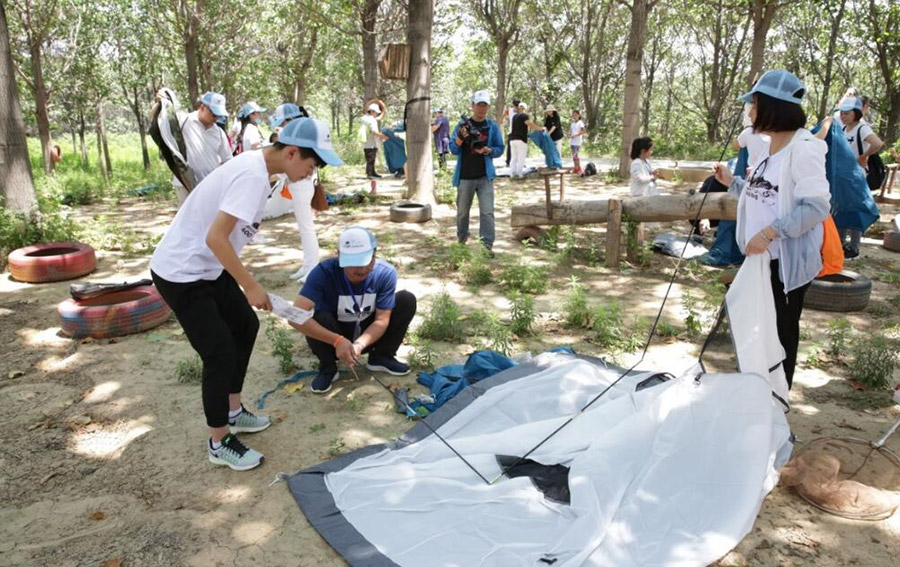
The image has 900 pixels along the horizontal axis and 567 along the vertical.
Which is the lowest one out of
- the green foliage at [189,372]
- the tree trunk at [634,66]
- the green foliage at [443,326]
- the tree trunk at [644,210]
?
the green foliage at [189,372]

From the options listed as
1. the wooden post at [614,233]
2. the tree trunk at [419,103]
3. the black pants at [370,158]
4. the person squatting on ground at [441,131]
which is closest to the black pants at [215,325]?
the wooden post at [614,233]

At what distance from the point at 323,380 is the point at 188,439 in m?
0.85

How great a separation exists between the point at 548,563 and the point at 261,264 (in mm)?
5326

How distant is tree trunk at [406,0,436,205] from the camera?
8906mm

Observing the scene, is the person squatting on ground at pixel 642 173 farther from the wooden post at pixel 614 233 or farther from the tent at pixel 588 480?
the tent at pixel 588 480

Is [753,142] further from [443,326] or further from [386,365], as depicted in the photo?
[386,365]

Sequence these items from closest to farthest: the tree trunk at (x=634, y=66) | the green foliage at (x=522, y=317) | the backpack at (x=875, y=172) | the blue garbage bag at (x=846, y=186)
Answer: the green foliage at (x=522, y=317) < the blue garbage bag at (x=846, y=186) < the backpack at (x=875, y=172) < the tree trunk at (x=634, y=66)

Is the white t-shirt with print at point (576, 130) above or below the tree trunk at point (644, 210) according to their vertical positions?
above

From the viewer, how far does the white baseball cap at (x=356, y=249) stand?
11.1 feet

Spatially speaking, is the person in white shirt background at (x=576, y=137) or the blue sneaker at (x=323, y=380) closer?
the blue sneaker at (x=323, y=380)

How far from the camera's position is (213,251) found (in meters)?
A: 2.42

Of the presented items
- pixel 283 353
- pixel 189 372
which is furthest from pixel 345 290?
pixel 189 372

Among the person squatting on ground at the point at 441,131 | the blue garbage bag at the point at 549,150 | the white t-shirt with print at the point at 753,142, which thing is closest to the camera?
the white t-shirt with print at the point at 753,142

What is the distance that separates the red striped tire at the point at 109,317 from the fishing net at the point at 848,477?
14.5 ft
